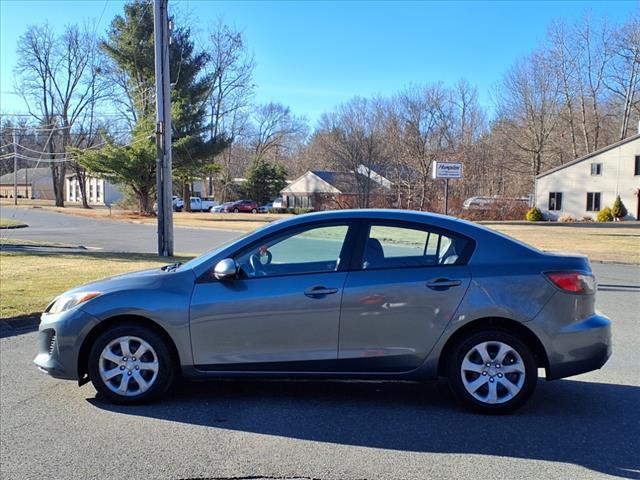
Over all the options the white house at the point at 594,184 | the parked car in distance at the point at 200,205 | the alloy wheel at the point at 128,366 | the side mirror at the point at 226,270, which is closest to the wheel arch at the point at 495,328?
the side mirror at the point at 226,270

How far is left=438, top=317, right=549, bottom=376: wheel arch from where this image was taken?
180 inches

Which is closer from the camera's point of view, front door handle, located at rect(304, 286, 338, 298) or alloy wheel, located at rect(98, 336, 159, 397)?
front door handle, located at rect(304, 286, 338, 298)

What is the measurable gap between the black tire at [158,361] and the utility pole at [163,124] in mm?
11286

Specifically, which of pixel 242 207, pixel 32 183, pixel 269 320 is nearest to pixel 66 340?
pixel 269 320

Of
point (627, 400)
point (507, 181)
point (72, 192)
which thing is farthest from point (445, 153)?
point (72, 192)

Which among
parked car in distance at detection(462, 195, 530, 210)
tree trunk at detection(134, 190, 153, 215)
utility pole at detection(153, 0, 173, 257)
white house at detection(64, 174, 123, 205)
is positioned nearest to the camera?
utility pole at detection(153, 0, 173, 257)

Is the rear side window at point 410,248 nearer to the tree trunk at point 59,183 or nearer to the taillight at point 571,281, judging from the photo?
the taillight at point 571,281

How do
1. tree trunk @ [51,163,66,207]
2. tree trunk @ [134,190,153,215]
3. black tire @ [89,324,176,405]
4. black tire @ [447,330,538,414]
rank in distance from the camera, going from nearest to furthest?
black tire @ [447,330,538,414] < black tire @ [89,324,176,405] < tree trunk @ [134,190,153,215] < tree trunk @ [51,163,66,207]

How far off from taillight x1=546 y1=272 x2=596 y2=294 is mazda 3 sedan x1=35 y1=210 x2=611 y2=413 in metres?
0.01

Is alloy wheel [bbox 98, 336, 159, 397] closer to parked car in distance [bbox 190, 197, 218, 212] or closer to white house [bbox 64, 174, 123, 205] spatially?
parked car in distance [bbox 190, 197, 218, 212]

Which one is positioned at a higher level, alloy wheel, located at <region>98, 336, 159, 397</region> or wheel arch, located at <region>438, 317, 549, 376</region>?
wheel arch, located at <region>438, 317, 549, 376</region>

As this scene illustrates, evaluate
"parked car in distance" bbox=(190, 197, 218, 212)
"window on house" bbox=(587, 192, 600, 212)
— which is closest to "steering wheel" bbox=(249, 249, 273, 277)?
"window on house" bbox=(587, 192, 600, 212)

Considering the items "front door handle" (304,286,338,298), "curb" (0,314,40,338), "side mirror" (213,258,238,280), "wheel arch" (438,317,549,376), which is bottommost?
"curb" (0,314,40,338)

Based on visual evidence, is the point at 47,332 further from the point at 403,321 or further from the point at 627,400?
the point at 627,400
